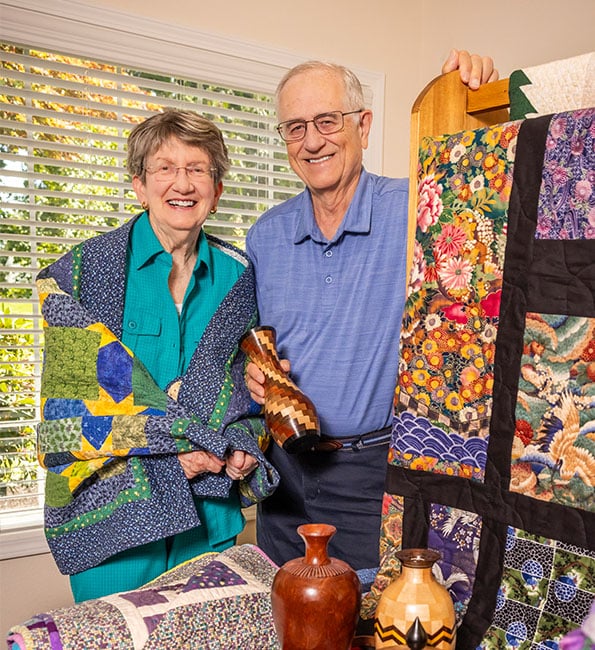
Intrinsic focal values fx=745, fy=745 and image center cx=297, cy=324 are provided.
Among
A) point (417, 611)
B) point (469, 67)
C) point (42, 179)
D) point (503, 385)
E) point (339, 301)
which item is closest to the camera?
point (417, 611)

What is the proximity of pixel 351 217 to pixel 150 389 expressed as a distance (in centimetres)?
57

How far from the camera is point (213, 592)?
1.19 meters

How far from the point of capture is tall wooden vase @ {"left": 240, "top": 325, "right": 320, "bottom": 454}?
1.39 m

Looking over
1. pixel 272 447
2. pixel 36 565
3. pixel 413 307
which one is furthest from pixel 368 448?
pixel 36 565

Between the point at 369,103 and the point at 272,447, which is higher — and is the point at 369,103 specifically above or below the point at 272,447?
above

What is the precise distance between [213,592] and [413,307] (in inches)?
21.9

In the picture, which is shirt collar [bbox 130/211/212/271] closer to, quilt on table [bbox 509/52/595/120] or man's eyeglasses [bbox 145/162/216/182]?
man's eyeglasses [bbox 145/162/216/182]

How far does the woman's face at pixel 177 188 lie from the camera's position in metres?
1.62

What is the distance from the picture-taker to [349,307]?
5.25ft

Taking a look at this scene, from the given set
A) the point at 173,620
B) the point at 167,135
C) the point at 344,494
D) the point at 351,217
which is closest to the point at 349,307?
the point at 351,217

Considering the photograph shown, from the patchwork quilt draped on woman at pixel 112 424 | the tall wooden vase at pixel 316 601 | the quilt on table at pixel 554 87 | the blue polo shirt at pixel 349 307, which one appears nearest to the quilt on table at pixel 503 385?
the quilt on table at pixel 554 87

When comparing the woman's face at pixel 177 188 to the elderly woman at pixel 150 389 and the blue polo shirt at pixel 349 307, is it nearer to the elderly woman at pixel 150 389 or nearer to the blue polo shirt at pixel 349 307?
the elderly woman at pixel 150 389

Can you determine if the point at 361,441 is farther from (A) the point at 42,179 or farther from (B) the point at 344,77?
(A) the point at 42,179

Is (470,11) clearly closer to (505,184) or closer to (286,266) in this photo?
(286,266)
